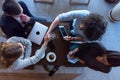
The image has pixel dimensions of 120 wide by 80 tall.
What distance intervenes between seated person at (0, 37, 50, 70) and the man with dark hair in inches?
8.5

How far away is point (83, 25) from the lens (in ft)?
6.64

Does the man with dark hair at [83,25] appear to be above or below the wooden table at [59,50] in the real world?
above

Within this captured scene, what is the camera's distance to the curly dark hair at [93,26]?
1.98 meters

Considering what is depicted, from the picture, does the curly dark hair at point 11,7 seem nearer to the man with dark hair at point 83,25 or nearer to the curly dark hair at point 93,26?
the man with dark hair at point 83,25

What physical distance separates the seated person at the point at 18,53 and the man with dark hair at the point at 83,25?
0.71ft

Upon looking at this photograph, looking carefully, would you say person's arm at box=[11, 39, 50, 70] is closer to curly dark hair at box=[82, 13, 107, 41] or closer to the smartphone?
the smartphone

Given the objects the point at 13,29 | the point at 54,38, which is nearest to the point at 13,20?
the point at 13,29

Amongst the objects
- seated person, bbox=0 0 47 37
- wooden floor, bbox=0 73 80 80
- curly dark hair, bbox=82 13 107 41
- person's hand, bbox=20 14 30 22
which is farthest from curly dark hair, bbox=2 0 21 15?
wooden floor, bbox=0 73 80 80

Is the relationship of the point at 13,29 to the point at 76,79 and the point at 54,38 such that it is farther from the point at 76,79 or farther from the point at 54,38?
the point at 76,79

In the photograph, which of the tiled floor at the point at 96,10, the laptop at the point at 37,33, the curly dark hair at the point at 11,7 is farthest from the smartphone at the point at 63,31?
the tiled floor at the point at 96,10

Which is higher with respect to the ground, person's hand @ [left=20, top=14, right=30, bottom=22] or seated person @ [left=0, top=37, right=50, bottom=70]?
person's hand @ [left=20, top=14, right=30, bottom=22]

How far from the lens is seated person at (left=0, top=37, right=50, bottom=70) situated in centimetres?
193

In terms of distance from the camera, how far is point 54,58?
229 cm

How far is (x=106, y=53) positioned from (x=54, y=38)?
0.58m
